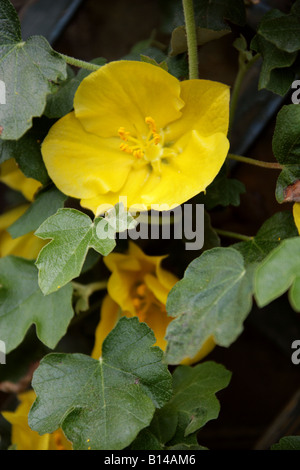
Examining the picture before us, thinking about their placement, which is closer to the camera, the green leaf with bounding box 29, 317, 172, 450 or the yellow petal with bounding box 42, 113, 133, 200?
the green leaf with bounding box 29, 317, 172, 450

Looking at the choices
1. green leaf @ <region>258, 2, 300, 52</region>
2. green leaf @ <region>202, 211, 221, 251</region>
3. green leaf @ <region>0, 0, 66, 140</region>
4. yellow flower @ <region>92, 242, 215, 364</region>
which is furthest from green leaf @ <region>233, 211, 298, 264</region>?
green leaf @ <region>0, 0, 66, 140</region>

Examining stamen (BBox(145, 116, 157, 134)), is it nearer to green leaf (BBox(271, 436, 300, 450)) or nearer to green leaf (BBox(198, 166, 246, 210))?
green leaf (BBox(198, 166, 246, 210))

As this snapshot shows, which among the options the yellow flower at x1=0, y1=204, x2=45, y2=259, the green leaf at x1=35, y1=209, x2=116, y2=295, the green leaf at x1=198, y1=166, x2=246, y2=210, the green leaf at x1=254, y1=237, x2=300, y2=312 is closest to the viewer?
the green leaf at x1=254, y1=237, x2=300, y2=312

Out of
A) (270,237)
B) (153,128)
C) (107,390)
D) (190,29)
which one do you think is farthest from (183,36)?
(107,390)
